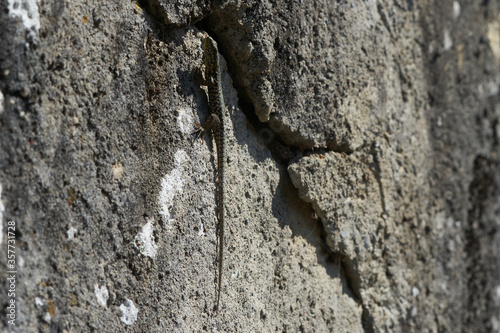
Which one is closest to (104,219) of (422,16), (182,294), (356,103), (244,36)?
(182,294)

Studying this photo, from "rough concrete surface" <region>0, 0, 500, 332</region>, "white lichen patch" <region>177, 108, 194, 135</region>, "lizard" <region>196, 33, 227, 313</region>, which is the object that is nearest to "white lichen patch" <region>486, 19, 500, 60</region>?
"rough concrete surface" <region>0, 0, 500, 332</region>

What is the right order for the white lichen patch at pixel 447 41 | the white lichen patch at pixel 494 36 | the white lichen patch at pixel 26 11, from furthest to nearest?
the white lichen patch at pixel 494 36 → the white lichen patch at pixel 447 41 → the white lichen patch at pixel 26 11

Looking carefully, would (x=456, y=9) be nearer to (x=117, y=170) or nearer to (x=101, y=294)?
(x=117, y=170)

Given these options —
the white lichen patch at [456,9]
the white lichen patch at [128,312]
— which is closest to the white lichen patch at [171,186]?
the white lichen patch at [128,312]

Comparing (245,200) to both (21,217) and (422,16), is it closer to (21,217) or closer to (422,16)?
(21,217)

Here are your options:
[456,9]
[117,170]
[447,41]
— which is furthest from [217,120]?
[456,9]

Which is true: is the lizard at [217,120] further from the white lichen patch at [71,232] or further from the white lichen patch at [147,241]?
Answer: the white lichen patch at [71,232]
